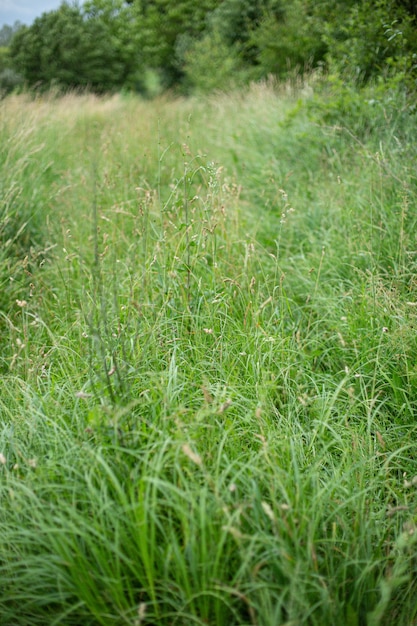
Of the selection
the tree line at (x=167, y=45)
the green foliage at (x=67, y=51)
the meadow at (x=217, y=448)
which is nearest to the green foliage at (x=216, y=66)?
the tree line at (x=167, y=45)

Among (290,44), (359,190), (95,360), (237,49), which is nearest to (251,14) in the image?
(237,49)

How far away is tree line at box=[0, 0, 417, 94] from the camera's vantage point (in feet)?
35.6

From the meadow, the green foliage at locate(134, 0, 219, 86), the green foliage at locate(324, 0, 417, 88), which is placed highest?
the green foliage at locate(134, 0, 219, 86)

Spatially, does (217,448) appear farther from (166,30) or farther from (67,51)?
(166,30)

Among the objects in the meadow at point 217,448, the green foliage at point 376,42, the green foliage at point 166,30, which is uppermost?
the green foliage at point 166,30

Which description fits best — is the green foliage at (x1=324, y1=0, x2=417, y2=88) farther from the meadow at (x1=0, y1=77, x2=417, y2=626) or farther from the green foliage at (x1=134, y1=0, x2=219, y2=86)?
the green foliage at (x1=134, y1=0, x2=219, y2=86)

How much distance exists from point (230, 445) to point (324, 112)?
180 inches

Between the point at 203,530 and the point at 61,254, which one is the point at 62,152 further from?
the point at 203,530

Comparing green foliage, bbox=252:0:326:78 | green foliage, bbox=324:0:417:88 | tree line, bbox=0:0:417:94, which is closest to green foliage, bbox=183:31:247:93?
tree line, bbox=0:0:417:94

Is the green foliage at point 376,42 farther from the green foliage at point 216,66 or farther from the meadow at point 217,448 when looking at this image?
the green foliage at point 216,66

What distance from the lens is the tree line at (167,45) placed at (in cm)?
1084

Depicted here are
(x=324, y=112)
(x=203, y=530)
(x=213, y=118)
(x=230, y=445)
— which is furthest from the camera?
(x=213, y=118)

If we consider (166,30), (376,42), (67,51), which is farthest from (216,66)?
(376,42)

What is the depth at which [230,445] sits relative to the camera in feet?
6.34
